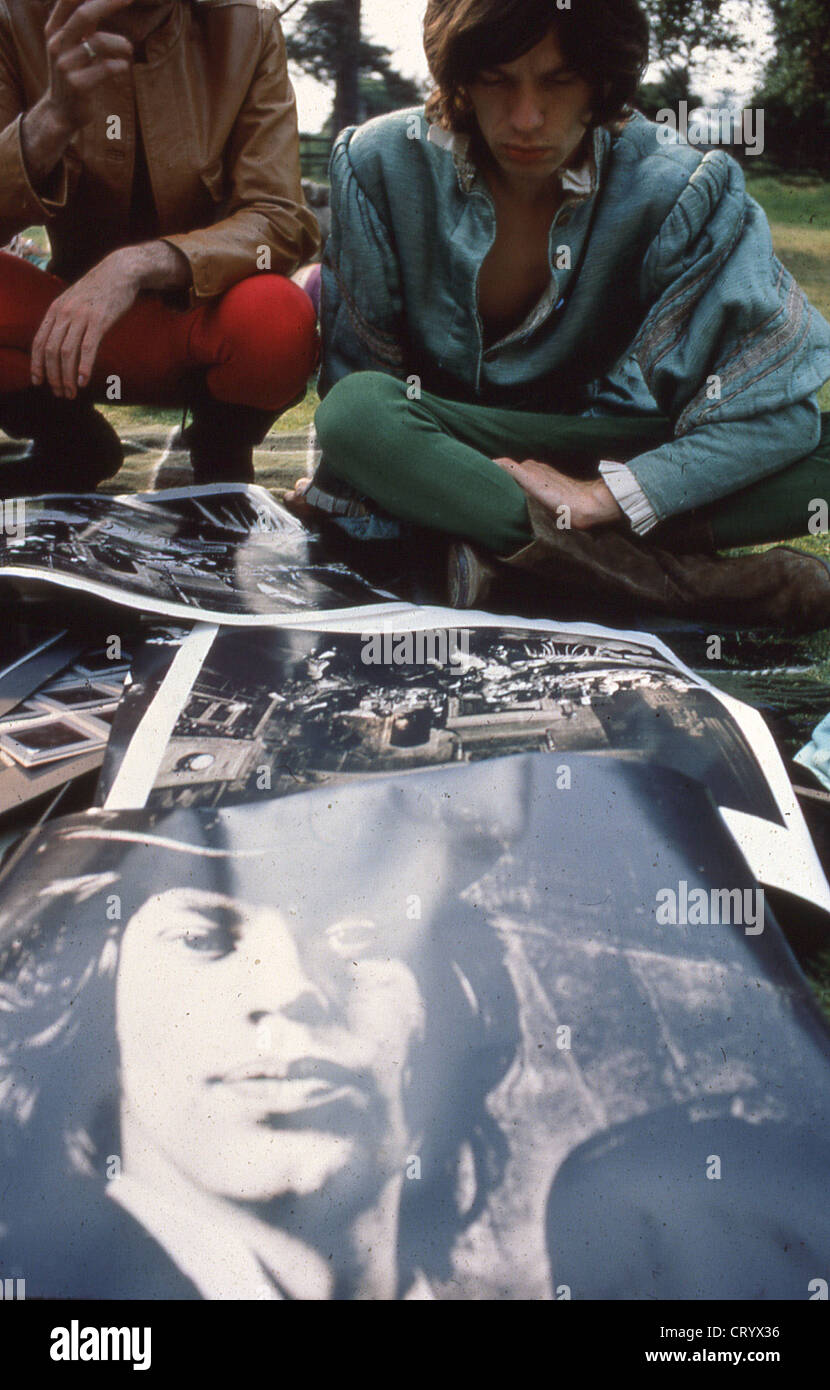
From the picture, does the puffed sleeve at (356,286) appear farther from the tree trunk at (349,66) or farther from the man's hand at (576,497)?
the tree trunk at (349,66)

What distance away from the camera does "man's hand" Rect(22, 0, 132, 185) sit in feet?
3.59

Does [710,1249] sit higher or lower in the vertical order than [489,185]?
lower

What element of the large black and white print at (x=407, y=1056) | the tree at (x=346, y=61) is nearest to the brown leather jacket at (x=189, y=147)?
the large black and white print at (x=407, y=1056)

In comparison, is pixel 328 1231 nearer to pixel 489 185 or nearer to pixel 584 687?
pixel 584 687

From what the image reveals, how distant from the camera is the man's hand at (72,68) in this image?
3.59 feet

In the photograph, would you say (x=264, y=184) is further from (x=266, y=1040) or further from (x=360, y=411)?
(x=266, y=1040)

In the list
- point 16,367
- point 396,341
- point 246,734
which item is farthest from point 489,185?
point 246,734

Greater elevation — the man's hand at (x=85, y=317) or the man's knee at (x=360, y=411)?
the man's hand at (x=85, y=317)

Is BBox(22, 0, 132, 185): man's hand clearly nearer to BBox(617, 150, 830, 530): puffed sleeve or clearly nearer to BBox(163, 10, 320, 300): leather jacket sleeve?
BBox(163, 10, 320, 300): leather jacket sleeve

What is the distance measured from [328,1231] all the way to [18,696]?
547mm

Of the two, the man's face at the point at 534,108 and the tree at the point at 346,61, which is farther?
the tree at the point at 346,61

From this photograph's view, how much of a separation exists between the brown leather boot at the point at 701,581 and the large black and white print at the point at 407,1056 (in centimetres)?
44

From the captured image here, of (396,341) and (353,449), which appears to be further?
(396,341)
